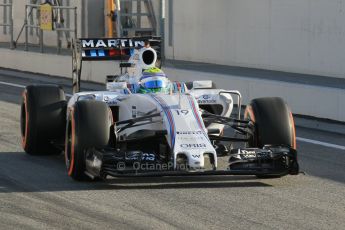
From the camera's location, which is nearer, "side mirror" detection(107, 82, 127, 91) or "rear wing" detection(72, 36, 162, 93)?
"side mirror" detection(107, 82, 127, 91)

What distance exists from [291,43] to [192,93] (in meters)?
11.1

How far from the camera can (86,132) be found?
10633 mm

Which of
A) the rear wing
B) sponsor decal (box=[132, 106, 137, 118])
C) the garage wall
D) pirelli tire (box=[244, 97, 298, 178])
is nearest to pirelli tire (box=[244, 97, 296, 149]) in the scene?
pirelli tire (box=[244, 97, 298, 178])

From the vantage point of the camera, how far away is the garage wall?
860 inches

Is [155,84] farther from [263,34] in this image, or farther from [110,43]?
[263,34]

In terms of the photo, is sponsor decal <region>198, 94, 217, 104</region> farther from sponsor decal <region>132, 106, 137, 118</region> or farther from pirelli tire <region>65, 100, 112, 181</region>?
pirelli tire <region>65, 100, 112, 181</region>

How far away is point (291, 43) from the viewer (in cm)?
2294

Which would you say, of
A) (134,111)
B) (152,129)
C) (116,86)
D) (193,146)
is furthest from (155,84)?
(193,146)

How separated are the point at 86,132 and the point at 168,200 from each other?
134 cm

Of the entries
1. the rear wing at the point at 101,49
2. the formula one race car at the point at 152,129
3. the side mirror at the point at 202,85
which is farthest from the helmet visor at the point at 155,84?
the rear wing at the point at 101,49

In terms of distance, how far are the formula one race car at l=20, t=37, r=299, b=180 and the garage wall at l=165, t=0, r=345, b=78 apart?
949 cm

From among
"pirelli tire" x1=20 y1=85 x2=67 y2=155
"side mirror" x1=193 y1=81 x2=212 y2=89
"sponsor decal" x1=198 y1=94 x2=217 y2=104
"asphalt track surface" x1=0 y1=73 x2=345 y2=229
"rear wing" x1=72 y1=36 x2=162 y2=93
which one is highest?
"rear wing" x1=72 y1=36 x2=162 y2=93

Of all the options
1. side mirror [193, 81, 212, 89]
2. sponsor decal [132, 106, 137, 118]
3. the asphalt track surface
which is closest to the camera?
the asphalt track surface

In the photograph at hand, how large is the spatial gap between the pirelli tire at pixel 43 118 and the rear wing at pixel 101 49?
1160mm
